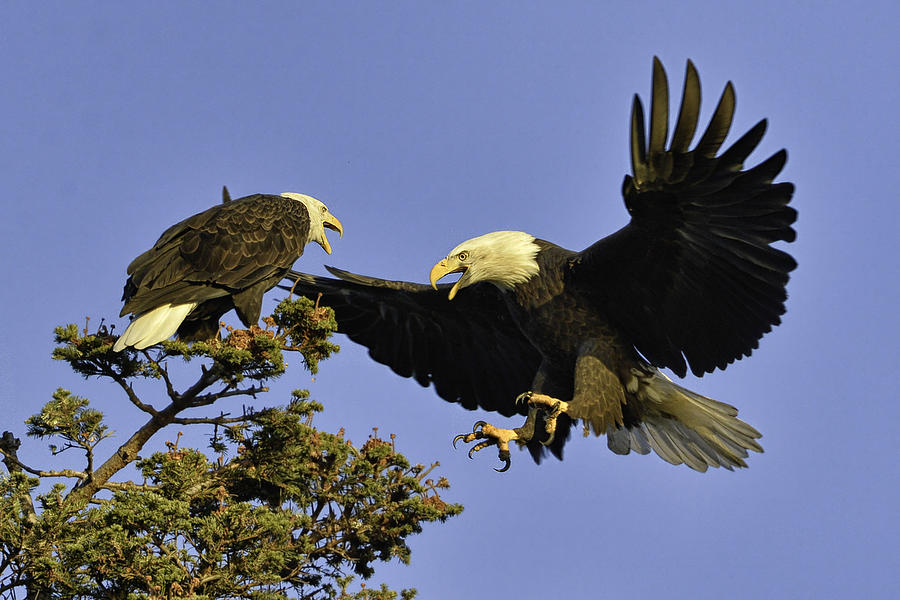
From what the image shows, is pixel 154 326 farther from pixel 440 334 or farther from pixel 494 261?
pixel 440 334

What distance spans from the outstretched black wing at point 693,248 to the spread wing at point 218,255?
1.77 meters

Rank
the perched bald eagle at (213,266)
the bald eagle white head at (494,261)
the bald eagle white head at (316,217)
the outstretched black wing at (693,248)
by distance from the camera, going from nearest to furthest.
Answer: the outstretched black wing at (693,248)
the perched bald eagle at (213,266)
the bald eagle white head at (494,261)
the bald eagle white head at (316,217)

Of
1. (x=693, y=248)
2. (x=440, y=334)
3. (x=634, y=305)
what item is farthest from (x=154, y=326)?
(x=693, y=248)

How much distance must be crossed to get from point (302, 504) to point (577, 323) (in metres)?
1.84

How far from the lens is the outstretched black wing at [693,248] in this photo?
436 centimetres

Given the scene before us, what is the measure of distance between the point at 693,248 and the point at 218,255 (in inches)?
103

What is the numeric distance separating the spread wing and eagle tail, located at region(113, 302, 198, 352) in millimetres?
43

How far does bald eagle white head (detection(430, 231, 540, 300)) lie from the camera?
5.48 m

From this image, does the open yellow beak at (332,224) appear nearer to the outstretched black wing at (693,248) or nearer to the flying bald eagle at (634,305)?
the flying bald eagle at (634,305)

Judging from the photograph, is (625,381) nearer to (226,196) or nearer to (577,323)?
(577,323)

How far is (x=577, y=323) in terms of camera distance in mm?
5320

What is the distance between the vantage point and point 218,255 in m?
5.24

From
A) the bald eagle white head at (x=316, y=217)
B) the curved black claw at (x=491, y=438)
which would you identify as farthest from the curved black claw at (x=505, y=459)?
the bald eagle white head at (x=316, y=217)

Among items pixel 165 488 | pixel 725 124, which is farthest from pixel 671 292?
pixel 165 488
